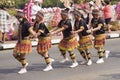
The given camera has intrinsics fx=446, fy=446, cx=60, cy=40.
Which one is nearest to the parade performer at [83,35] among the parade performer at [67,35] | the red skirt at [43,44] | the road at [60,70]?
the parade performer at [67,35]

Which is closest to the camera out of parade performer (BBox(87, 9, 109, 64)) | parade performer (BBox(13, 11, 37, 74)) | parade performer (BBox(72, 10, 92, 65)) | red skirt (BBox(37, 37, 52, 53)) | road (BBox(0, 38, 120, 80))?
road (BBox(0, 38, 120, 80))

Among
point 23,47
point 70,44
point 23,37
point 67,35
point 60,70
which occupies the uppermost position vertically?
point 23,37

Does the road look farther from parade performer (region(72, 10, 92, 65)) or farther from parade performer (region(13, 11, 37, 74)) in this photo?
parade performer (region(13, 11, 37, 74))

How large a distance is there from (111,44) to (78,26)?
18.3 ft

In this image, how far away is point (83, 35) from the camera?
12.8m

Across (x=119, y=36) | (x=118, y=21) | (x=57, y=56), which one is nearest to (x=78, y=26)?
(x=57, y=56)

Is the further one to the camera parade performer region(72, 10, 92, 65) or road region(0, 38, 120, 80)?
parade performer region(72, 10, 92, 65)

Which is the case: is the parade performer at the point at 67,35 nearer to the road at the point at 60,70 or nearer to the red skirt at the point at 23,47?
the road at the point at 60,70

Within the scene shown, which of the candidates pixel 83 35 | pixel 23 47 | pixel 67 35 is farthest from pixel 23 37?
pixel 83 35

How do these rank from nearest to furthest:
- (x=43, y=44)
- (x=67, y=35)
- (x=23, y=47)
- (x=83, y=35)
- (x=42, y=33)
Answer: (x=23, y=47) → (x=42, y=33) → (x=43, y=44) → (x=67, y=35) → (x=83, y=35)

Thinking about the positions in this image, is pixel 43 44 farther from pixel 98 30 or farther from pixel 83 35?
pixel 98 30

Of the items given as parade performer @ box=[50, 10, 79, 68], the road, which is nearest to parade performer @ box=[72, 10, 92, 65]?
parade performer @ box=[50, 10, 79, 68]

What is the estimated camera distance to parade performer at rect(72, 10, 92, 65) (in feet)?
41.2

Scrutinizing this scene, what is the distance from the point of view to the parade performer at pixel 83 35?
41.2ft
